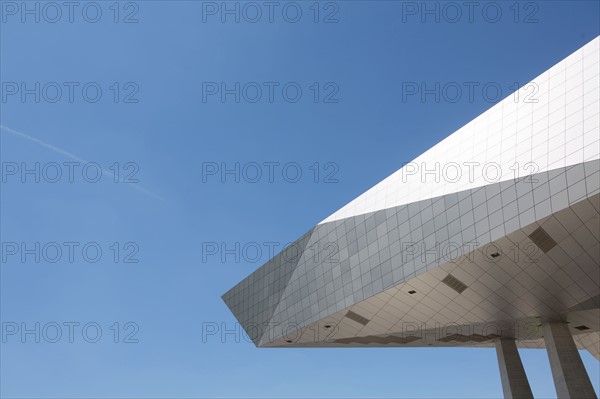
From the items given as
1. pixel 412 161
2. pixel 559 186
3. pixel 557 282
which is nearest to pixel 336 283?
pixel 412 161

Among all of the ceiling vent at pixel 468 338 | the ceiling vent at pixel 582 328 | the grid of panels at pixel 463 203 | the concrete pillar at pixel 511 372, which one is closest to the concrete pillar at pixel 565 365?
the ceiling vent at pixel 582 328

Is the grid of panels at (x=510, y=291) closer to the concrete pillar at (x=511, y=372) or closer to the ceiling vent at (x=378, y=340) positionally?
the ceiling vent at (x=378, y=340)

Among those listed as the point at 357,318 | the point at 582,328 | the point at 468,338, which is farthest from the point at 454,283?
the point at 582,328

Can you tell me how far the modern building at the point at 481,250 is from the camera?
21.1m

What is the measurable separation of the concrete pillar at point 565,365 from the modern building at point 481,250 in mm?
73

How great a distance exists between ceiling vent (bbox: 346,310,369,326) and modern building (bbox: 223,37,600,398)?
159 mm

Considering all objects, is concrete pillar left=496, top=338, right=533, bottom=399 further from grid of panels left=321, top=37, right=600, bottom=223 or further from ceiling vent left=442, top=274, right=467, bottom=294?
grid of panels left=321, top=37, right=600, bottom=223

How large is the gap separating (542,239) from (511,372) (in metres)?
17.8

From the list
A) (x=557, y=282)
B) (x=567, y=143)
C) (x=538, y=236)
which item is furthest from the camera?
(x=557, y=282)

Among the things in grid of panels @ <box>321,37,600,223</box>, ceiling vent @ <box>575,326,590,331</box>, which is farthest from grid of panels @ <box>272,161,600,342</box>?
ceiling vent @ <box>575,326,590,331</box>

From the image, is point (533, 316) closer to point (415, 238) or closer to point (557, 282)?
point (557, 282)

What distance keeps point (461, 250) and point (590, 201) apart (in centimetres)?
639

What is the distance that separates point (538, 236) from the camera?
22.0m

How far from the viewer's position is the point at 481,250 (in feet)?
77.0
